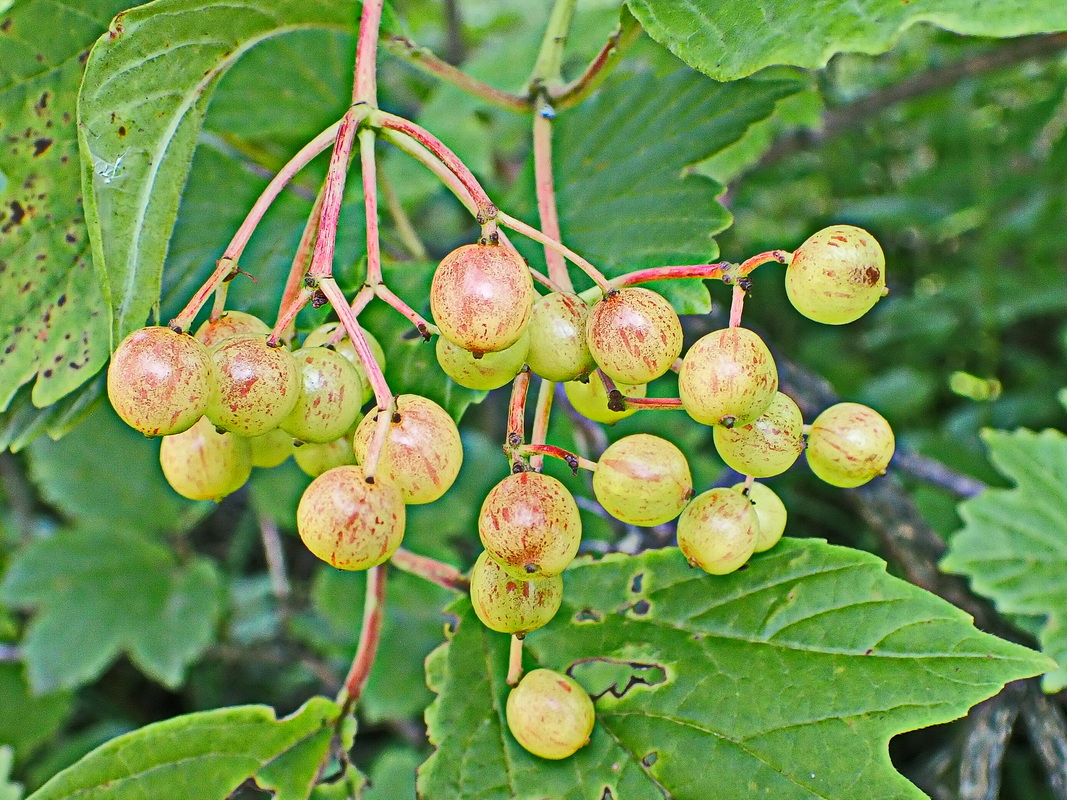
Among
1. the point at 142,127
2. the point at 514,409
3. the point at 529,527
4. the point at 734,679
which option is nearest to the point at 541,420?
the point at 514,409

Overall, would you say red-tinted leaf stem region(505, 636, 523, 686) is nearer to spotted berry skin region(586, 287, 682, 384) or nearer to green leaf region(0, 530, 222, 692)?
spotted berry skin region(586, 287, 682, 384)

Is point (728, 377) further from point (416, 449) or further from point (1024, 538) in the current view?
point (1024, 538)

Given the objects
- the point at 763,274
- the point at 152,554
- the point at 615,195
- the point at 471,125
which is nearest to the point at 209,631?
the point at 152,554

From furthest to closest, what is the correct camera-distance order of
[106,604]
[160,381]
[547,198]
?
[106,604], [547,198], [160,381]

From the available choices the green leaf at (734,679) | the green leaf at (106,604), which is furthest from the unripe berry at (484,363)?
the green leaf at (106,604)

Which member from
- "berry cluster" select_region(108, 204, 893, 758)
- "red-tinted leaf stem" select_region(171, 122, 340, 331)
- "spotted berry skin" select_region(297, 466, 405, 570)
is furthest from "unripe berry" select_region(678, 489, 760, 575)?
"red-tinted leaf stem" select_region(171, 122, 340, 331)

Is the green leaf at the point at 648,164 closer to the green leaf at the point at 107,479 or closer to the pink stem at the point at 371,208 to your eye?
the pink stem at the point at 371,208
